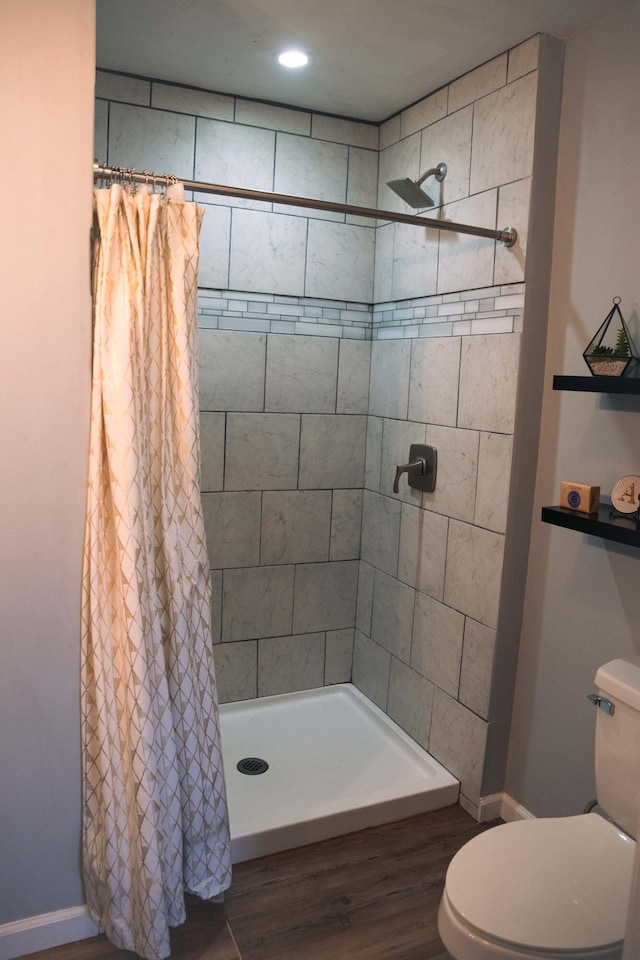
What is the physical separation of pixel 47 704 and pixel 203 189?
1.42 metres

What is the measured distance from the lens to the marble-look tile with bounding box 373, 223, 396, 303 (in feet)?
9.93

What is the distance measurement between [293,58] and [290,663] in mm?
2370

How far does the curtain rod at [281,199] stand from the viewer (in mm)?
1819

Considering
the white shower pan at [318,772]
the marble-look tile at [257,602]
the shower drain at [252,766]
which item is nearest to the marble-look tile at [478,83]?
the marble-look tile at [257,602]

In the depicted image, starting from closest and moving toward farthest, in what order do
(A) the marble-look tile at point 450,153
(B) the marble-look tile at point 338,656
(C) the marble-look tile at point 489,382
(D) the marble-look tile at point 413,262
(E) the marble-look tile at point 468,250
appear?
1. (C) the marble-look tile at point 489,382
2. (E) the marble-look tile at point 468,250
3. (A) the marble-look tile at point 450,153
4. (D) the marble-look tile at point 413,262
5. (B) the marble-look tile at point 338,656

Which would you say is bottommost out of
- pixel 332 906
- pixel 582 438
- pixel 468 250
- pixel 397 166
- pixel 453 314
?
pixel 332 906

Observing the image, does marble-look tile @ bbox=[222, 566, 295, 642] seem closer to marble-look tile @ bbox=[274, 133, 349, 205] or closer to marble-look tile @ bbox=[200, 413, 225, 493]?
marble-look tile @ bbox=[200, 413, 225, 493]

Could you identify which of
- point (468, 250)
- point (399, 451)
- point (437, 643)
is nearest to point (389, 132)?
point (468, 250)

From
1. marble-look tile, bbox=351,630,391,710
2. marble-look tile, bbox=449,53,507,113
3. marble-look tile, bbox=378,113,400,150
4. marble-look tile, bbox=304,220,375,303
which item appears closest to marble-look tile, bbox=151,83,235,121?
marble-look tile, bbox=304,220,375,303

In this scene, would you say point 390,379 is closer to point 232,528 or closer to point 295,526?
point 295,526

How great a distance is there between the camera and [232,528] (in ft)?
9.91

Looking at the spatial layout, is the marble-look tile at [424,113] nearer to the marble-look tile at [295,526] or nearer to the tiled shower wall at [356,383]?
the tiled shower wall at [356,383]

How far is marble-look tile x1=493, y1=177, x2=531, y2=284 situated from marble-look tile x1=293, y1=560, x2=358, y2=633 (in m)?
1.45

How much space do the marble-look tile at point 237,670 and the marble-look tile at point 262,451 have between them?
0.69m
